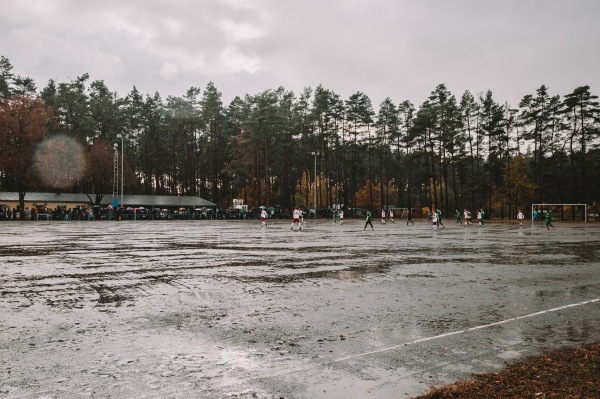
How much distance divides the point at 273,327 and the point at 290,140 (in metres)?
92.0

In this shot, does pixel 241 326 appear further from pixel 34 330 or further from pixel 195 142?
pixel 195 142

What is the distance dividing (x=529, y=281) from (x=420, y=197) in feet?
357

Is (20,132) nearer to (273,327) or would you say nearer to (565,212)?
(273,327)

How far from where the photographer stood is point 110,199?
87562 millimetres

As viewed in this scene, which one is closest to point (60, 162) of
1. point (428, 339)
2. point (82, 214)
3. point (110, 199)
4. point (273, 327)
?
point (110, 199)

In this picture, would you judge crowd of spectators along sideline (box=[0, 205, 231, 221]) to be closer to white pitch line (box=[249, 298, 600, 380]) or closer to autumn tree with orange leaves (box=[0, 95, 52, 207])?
autumn tree with orange leaves (box=[0, 95, 52, 207])

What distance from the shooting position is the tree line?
71.2 meters

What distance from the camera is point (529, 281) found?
11.0 m

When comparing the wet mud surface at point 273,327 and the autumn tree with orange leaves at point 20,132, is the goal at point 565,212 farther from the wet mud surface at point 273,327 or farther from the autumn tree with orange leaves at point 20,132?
the autumn tree with orange leaves at point 20,132

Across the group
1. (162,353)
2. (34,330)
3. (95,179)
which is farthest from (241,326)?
(95,179)

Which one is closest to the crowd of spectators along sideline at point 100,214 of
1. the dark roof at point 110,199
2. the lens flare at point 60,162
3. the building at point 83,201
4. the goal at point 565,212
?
→ the lens flare at point 60,162

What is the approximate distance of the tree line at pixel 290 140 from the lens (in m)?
71.2

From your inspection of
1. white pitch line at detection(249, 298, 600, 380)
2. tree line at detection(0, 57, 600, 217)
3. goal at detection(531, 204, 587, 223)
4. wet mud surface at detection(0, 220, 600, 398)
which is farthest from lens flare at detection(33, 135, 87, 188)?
goal at detection(531, 204, 587, 223)

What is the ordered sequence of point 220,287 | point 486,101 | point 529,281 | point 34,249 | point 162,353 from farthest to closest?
point 486,101 < point 34,249 < point 529,281 < point 220,287 < point 162,353
